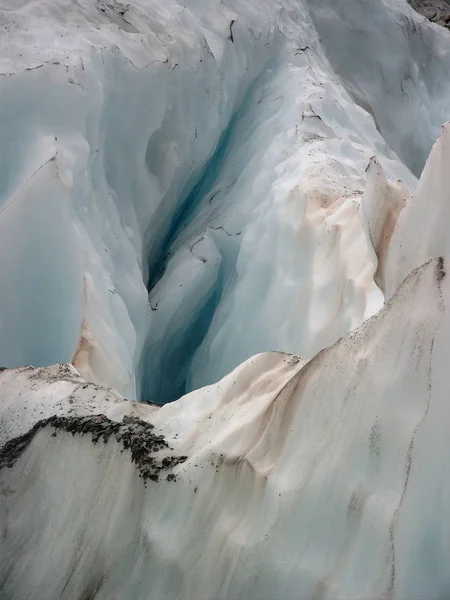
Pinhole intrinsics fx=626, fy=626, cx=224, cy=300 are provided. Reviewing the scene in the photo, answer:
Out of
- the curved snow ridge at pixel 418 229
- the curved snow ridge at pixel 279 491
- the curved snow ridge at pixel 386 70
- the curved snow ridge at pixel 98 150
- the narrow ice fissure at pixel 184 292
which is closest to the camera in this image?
the curved snow ridge at pixel 279 491

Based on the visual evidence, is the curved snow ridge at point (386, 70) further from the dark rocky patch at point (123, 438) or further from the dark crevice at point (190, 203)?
the dark rocky patch at point (123, 438)

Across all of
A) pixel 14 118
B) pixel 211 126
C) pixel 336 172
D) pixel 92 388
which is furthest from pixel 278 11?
pixel 92 388

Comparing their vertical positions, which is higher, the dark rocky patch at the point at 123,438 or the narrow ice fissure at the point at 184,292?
the dark rocky patch at the point at 123,438

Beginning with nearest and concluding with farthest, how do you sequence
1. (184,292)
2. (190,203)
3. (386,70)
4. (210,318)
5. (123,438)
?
(123,438)
(184,292)
(210,318)
(190,203)
(386,70)

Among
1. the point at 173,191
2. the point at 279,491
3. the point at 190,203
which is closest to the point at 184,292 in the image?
the point at 173,191

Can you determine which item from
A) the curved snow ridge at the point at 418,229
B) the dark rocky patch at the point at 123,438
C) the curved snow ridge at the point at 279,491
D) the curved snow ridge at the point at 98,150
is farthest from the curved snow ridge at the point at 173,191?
the curved snow ridge at the point at 279,491

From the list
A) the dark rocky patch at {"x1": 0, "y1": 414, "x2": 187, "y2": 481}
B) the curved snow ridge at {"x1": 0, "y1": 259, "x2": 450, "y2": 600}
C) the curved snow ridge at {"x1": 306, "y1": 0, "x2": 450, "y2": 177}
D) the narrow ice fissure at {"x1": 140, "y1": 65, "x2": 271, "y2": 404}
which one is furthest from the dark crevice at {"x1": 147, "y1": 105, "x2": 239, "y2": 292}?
the curved snow ridge at {"x1": 0, "y1": 259, "x2": 450, "y2": 600}

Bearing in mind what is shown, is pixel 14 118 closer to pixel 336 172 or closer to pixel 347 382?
pixel 336 172

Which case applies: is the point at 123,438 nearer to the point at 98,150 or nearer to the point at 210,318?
the point at 98,150
